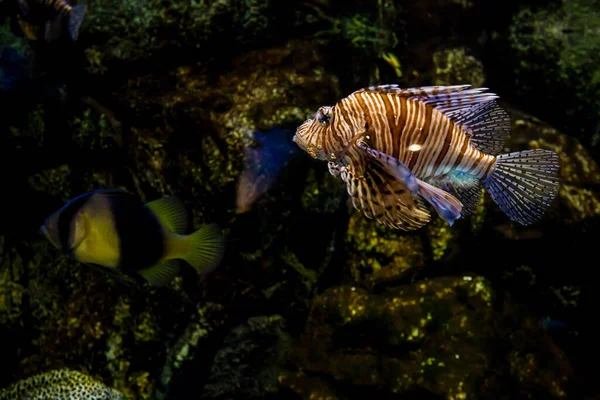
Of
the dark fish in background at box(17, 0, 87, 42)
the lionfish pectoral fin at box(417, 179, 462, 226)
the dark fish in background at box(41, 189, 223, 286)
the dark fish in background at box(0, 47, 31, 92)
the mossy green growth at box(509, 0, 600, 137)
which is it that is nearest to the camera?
the lionfish pectoral fin at box(417, 179, 462, 226)

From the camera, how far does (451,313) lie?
11.3ft

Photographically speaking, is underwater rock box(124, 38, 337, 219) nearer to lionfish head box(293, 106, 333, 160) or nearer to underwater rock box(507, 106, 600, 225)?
lionfish head box(293, 106, 333, 160)

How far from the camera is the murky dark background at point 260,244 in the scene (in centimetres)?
334

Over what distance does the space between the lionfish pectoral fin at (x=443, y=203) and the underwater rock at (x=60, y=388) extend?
11.4 feet

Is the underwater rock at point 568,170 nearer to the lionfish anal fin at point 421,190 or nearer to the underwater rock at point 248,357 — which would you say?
the underwater rock at point 248,357

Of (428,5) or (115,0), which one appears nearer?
(115,0)

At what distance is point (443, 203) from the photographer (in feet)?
4.10

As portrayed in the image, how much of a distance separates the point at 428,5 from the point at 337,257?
317 cm

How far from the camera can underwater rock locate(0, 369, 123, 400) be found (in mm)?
3547

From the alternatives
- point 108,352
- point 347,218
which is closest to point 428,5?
point 347,218

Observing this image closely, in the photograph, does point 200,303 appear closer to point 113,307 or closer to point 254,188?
point 113,307

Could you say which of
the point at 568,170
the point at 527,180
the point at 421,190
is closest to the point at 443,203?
the point at 421,190

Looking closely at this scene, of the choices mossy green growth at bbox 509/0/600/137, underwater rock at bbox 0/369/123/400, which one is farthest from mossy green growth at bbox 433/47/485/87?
underwater rock at bbox 0/369/123/400

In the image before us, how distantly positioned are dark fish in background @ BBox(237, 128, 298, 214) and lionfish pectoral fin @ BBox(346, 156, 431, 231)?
1.83 meters
